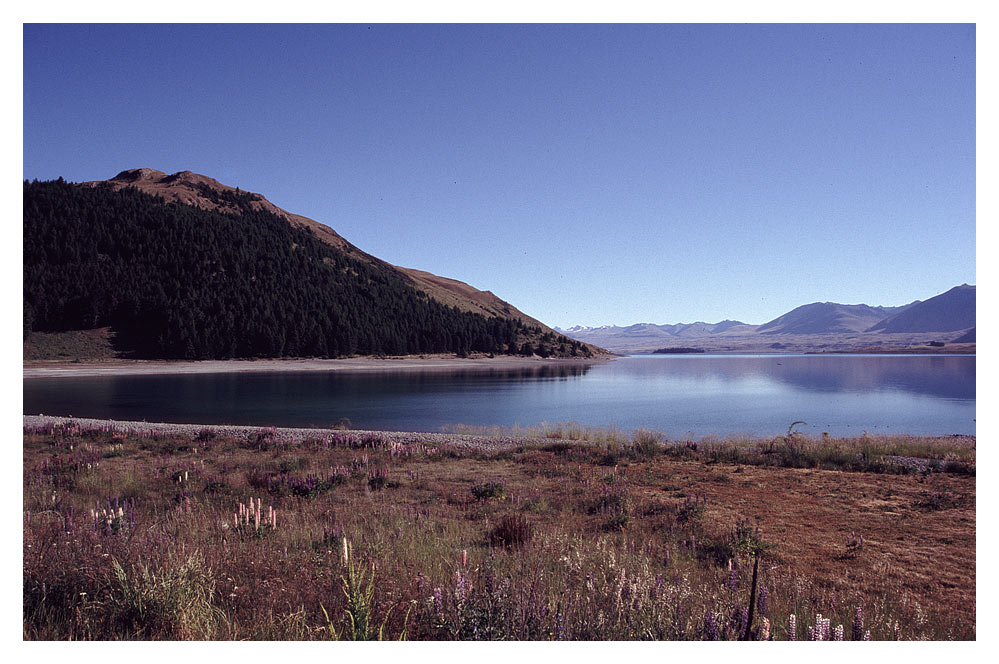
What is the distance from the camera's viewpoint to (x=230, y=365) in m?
74.1

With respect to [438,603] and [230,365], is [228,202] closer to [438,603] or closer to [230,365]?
[230,365]

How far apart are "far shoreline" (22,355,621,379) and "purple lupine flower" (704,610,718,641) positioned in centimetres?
6460

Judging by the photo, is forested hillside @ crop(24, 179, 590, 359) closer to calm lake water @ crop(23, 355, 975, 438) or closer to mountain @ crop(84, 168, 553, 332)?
mountain @ crop(84, 168, 553, 332)

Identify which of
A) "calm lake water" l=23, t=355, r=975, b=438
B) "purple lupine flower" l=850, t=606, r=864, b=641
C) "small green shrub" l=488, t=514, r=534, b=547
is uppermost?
"purple lupine flower" l=850, t=606, r=864, b=641

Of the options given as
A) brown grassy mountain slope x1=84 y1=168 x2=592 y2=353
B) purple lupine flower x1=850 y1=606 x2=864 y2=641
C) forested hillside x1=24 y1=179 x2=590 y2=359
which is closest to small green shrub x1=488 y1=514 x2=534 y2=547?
purple lupine flower x1=850 y1=606 x2=864 y2=641

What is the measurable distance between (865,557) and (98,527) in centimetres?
823

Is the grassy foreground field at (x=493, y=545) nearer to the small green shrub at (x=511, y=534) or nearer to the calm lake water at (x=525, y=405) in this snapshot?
the small green shrub at (x=511, y=534)

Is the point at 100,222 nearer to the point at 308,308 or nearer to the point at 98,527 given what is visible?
the point at 308,308

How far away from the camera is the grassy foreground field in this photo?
9.39 feet

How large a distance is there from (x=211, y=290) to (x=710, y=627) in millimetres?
108845

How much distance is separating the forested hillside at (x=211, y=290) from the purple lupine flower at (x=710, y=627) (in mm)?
82516

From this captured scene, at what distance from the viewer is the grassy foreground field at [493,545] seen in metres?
2.86

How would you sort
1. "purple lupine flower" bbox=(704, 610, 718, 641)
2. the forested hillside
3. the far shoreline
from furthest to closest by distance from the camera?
the forested hillside, the far shoreline, "purple lupine flower" bbox=(704, 610, 718, 641)

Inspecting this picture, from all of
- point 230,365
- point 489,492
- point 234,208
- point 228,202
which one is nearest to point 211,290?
point 230,365
